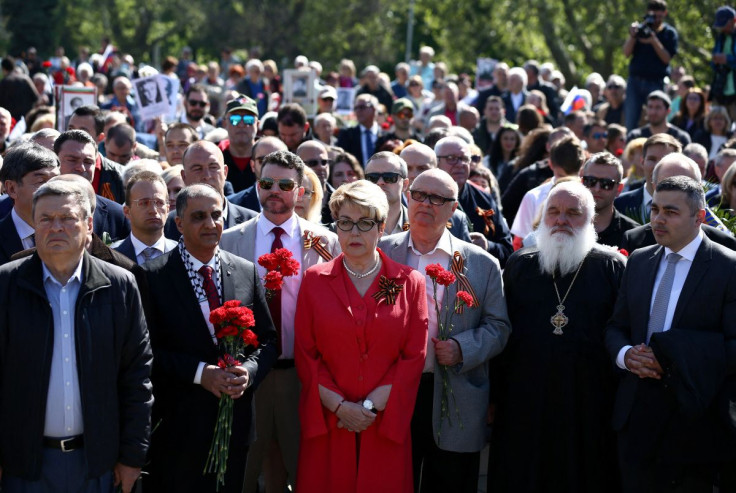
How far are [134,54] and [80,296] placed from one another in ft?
158

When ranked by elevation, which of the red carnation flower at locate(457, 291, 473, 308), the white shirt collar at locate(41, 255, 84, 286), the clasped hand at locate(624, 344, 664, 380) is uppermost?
the white shirt collar at locate(41, 255, 84, 286)

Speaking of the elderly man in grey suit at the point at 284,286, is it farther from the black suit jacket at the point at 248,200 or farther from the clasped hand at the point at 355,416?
the black suit jacket at the point at 248,200

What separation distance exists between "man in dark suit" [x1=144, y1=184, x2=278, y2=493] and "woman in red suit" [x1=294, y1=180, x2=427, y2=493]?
0.34 meters

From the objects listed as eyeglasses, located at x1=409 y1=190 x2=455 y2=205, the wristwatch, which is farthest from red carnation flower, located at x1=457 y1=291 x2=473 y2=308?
the wristwatch

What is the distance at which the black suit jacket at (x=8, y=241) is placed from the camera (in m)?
5.84

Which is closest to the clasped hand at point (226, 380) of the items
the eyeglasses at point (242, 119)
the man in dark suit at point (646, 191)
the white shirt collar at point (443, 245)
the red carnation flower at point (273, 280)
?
the red carnation flower at point (273, 280)

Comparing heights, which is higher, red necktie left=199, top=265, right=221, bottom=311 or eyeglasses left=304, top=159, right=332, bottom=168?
eyeglasses left=304, top=159, right=332, bottom=168

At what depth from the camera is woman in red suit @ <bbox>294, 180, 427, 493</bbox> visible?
18.2ft

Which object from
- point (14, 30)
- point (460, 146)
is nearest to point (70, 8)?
point (14, 30)

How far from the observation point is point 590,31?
Result: 3073 centimetres

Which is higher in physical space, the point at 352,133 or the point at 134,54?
the point at 134,54

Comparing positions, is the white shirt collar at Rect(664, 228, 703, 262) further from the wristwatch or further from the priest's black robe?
the wristwatch

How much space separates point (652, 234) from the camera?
6.73 m

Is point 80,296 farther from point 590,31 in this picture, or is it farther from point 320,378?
point 590,31
